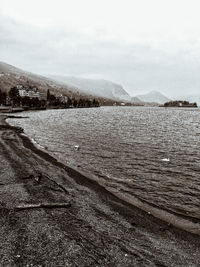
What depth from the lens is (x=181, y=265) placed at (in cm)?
959

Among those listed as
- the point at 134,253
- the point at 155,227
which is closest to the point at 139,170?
the point at 155,227

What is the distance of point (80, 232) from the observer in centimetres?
1140

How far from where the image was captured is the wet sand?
9.45 m

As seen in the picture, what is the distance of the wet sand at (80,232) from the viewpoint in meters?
9.45

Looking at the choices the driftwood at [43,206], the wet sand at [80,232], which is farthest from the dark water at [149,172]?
the driftwood at [43,206]

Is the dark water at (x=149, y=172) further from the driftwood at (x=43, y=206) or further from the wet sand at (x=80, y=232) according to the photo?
the driftwood at (x=43, y=206)

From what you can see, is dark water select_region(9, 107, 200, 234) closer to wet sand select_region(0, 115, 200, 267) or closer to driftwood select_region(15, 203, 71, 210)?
wet sand select_region(0, 115, 200, 267)

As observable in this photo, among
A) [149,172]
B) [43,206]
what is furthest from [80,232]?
[149,172]

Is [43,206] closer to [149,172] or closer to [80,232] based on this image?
[80,232]

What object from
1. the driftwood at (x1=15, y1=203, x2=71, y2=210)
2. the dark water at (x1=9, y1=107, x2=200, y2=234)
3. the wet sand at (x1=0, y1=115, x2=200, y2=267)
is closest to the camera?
the wet sand at (x1=0, y1=115, x2=200, y2=267)

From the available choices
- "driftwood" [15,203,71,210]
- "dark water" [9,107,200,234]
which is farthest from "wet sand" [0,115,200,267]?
"dark water" [9,107,200,234]

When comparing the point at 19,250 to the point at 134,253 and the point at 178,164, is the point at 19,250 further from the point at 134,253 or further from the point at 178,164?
the point at 178,164

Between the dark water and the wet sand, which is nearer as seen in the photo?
the wet sand

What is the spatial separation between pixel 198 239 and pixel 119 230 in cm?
473
